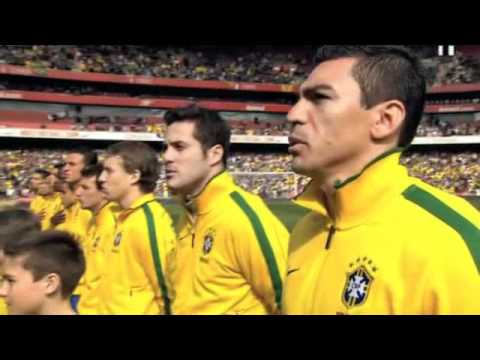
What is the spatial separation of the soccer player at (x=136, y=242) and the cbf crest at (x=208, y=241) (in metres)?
0.72

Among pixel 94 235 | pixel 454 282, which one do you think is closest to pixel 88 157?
pixel 94 235

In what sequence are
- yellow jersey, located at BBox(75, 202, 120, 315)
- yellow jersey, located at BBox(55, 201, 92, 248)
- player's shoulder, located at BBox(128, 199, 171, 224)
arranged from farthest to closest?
yellow jersey, located at BBox(55, 201, 92, 248) < yellow jersey, located at BBox(75, 202, 120, 315) < player's shoulder, located at BBox(128, 199, 171, 224)

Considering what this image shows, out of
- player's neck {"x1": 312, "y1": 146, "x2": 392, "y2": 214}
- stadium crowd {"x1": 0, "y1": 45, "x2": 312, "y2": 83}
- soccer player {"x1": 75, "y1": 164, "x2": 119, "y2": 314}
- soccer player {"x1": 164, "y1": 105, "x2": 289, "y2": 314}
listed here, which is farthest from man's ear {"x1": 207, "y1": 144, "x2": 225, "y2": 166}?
stadium crowd {"x1": 0, "y1": 45, "x2": 312, "y2": 83}

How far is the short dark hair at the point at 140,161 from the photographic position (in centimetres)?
488

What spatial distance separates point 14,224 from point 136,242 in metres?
0.88

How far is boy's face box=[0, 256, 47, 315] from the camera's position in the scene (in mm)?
2693

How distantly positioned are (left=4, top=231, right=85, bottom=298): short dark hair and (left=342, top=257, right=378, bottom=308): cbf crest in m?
1.46

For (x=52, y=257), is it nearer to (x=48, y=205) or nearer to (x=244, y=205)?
(x=244, y=205)

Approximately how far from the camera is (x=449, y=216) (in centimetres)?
181

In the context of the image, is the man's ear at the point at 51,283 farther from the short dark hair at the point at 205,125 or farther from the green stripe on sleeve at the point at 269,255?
the short dark hair at the point at 205,125

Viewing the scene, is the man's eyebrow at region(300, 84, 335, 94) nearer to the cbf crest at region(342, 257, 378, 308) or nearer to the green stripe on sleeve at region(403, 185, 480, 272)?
the green stripe on sleeve at region(403, 185, 480, 272)

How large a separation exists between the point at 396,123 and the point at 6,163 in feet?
114

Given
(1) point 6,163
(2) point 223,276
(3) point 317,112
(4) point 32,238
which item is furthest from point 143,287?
(1) point 6,163

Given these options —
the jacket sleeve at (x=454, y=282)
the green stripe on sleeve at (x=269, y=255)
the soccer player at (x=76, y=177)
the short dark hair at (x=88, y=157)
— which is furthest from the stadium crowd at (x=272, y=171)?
the jacket sleeve at (x=454, y=282)
